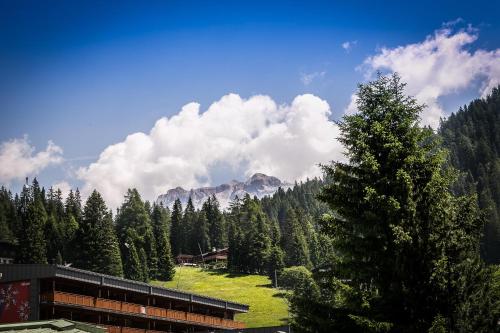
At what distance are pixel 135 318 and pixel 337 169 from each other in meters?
32.3

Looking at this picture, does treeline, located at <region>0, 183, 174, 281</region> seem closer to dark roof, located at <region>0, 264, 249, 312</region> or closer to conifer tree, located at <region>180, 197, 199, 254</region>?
conifer tree, located at <region>180, 197, 199, 254</region>

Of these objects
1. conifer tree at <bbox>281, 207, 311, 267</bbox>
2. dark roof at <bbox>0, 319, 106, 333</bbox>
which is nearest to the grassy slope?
conifer tree at <bbox>281, 207, 311, 267</bbox>

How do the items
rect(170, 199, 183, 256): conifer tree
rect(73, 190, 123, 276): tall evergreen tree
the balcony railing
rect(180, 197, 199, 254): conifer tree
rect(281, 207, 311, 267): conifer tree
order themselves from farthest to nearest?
1. rect(180, 197, 199, 254): conifer tree
2. rect(170, 199, 183, 256): conifer tree
3. rect(281, 207, 311, 267): conifer tree
4. rect(73, 190, 123, 276): tall evergreen tree
5. the balcony railing

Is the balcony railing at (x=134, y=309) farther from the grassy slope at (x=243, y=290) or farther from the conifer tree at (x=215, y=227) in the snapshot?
the conifer tree at (x=215, y=227)

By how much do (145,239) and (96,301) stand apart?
69.2 meters

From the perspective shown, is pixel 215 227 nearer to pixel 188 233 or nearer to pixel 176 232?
pixel 188 233

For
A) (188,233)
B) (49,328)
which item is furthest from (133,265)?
(49,328)

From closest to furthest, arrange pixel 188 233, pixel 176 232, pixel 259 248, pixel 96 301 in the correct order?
pixel 96 301 < pixel 259 248 < pixel 176 232 < pixel 188 233

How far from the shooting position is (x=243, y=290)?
93812 mm

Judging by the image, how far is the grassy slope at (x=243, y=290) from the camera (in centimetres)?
7375

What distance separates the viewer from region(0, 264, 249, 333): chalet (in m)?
39.8

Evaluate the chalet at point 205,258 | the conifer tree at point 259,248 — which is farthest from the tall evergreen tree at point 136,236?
the conifer tree at point 259,248

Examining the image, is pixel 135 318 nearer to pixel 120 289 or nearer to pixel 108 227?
pixel 120 289

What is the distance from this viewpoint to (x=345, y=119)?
22.6 meters
